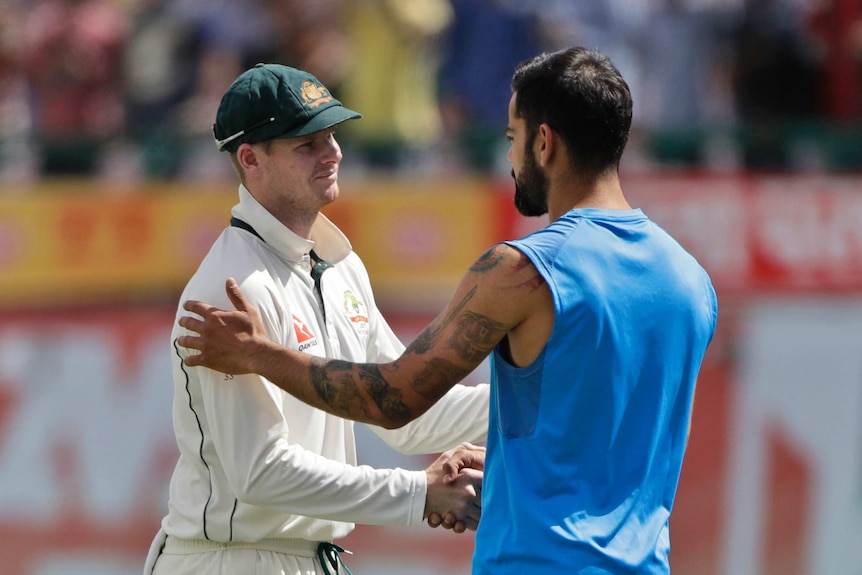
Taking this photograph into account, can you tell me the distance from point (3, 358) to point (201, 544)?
4.79 meters

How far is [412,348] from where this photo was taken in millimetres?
3248

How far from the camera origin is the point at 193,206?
7.89 meters

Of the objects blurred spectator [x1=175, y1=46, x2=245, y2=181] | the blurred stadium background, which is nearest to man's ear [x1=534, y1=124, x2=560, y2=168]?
the blurred stadium background

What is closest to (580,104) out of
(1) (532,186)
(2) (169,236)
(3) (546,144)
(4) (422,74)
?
(3) (546,144)

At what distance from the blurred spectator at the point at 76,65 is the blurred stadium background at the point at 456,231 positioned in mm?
124

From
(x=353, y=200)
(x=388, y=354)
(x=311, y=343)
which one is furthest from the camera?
(x=353, y=200)

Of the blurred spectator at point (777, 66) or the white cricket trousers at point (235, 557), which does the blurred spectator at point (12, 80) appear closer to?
the blurred spectator at point (777, 66)

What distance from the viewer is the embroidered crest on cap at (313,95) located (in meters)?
3.64

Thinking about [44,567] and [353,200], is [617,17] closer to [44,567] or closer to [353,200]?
[353,200]

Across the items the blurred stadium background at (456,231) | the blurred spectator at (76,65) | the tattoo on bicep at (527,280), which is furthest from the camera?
the blurred spectator at (76,65)

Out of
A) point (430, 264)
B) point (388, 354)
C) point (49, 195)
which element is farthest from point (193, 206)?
point (388, 354)

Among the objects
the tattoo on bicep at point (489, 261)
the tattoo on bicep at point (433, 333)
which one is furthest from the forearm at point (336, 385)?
the tattoo on bicep at point (489, 261)

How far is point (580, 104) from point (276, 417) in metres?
1.13

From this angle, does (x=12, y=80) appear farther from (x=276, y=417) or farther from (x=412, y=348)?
(x=412, y=348)
